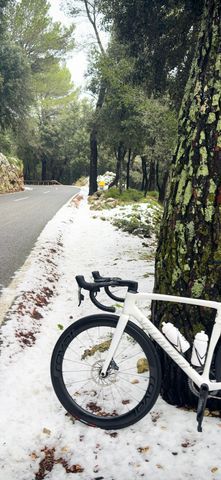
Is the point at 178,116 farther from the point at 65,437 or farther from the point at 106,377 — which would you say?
the point at 65,437

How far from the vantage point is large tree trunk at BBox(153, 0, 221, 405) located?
3.02 m

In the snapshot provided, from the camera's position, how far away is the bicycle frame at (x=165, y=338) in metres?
2.73

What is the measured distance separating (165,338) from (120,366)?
73 cm

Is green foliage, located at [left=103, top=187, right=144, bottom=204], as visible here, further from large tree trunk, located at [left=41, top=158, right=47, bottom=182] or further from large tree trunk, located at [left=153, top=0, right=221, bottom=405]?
large tree trunk, located at [left=41, top=158, right=47, bottom=182]

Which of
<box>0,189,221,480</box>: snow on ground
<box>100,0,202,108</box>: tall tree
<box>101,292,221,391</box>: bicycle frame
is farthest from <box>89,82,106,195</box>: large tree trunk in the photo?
<box>101,292,221,391</box>: bicycle frame

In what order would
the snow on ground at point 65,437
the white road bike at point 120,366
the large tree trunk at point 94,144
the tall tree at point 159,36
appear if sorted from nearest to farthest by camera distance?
the snow on ground at point 65,437 → the white road bike at point 120,366 → the tall tree at point 159,36 → the large tree trunk at point 94,144

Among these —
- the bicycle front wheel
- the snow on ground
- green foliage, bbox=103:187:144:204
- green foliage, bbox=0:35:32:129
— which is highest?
green foliage, bbox=0:35:32:129

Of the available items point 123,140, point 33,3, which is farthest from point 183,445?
point 33,3

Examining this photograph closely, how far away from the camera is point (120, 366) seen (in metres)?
3.42

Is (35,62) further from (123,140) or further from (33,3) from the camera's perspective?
(123,140)

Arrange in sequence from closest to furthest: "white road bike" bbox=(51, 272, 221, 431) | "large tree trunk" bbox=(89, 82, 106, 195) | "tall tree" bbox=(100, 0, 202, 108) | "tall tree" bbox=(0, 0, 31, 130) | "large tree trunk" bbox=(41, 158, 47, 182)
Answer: "white road bike" bbox=(51, 272, 221, 431)
"tall tree" bbox=(100, 0, 202, 108)
"tall tree" bbox=(0, 0, 31, 130)
"large tree trunk" bbox=(89, 82, 106, 195)
"large tree trunk" bbox=(41, 158, 47, 182)

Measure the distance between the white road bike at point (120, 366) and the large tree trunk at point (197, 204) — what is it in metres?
0.25

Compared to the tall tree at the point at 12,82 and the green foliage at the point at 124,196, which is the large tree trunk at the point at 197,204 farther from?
the tall tree at the point at 12,82

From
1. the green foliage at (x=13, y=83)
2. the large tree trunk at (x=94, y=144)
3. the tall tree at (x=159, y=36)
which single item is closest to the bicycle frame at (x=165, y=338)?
the tall tree at (x=159, y=36)
